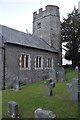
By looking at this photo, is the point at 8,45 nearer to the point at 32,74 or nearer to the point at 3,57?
the point at 3,57

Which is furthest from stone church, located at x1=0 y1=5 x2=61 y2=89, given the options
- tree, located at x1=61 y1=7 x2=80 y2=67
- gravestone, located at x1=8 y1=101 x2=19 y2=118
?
gravestone, located at x1=8 y1=101 x2=19 y2=118

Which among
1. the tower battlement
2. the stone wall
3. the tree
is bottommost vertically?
the stone wall

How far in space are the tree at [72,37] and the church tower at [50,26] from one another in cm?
167

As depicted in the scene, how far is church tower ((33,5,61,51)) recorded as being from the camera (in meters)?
26.5

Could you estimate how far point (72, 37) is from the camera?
93.9ft

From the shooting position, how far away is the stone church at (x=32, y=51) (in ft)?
56.2

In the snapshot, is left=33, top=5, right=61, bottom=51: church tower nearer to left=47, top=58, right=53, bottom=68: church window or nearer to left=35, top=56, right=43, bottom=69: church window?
left=47, top=58, right=53, bottom=68: church window

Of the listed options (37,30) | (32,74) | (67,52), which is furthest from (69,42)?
(32,74)

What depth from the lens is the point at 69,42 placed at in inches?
1136

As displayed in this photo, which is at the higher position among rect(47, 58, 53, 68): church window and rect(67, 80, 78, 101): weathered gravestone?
rect(47, 58, 53, 68): church window

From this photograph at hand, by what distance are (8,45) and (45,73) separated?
284 inches

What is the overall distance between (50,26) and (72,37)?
410cm

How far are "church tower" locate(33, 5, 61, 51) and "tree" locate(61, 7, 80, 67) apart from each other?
1675mm

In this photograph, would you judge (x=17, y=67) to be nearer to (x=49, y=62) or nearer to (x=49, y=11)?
(x=49, y=62)
